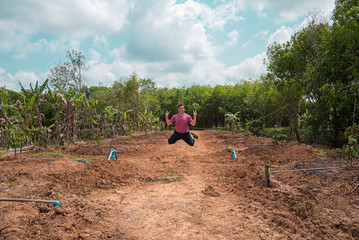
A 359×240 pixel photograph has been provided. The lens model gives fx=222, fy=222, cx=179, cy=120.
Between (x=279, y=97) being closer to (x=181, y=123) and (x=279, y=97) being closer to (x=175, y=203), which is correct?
(x=181, y=123)

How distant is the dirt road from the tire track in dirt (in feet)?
0.04

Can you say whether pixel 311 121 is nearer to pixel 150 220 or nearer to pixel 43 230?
pixel 150 220

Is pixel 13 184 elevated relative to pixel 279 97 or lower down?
lower down

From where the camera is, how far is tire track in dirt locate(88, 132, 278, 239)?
293cm

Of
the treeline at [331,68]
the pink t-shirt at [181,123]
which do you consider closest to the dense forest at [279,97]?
the treeline at [331,68]

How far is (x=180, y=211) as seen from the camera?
3572 millimetres

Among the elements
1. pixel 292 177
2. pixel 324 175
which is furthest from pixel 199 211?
pixel 324 175

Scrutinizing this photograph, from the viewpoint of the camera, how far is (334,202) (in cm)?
362

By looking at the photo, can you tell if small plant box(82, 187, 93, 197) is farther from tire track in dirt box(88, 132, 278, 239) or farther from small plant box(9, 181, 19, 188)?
small plant box(9, 181, 19, 188)

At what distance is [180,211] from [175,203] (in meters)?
0.34

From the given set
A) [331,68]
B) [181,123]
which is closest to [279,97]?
[331,68]

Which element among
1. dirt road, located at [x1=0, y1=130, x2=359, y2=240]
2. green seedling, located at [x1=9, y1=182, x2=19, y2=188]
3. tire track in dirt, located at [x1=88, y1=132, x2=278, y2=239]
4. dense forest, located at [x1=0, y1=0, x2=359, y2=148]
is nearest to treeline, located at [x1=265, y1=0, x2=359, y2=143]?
dense forest, located at [x1=0, y1=0, x2=359, y2=148]

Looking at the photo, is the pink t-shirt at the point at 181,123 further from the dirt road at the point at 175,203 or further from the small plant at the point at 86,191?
the small plant at the point at 86,191

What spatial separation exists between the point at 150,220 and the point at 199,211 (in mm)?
798
